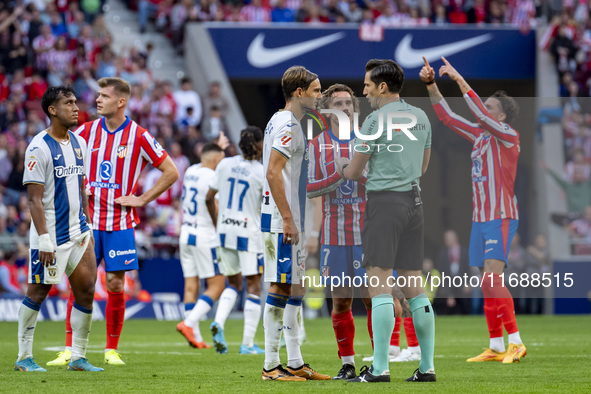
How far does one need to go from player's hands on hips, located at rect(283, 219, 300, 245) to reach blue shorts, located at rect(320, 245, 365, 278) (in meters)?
0.84

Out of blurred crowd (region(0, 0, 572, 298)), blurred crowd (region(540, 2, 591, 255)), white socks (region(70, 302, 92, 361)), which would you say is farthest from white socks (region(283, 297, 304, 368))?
blurred crowd (region(0, 0, 572, 298))

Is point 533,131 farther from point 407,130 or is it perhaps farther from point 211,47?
point 211,47

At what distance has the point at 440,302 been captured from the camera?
2103 cm

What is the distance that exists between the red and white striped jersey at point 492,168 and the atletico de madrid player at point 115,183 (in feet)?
10.1

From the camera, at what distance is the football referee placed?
7.20m

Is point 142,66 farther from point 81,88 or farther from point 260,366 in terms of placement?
point 260,366

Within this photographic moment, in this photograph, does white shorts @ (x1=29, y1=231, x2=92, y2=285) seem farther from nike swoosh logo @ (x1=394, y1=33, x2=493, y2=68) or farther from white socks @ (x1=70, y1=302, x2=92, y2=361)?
nike swoosh logo @ (x1=394, y1=33, x2=493, y2=68)

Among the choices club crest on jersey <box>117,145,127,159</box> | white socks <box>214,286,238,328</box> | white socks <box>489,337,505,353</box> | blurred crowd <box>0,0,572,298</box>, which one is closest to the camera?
club crest on jersey <box>117,145,127,159</box>

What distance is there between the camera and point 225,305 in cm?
1165

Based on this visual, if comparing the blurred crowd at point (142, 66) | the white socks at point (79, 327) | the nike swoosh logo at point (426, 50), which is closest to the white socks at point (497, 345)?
the white socks at point (79, 327)

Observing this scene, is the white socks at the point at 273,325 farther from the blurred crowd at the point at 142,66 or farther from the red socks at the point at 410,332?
the blurred crowd at the point at 142,66

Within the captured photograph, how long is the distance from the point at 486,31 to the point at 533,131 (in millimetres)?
12212

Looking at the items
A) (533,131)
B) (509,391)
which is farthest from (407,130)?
(533,131)

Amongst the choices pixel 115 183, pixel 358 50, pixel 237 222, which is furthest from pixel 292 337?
pixel 358 50
